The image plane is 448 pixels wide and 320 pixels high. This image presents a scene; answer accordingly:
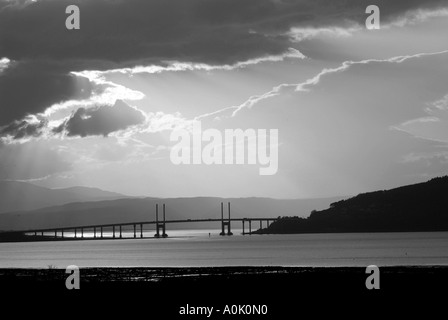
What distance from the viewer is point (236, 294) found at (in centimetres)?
5366

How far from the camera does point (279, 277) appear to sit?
230 feet

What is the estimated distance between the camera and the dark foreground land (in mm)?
43263

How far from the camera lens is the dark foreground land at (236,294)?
1703 inches
